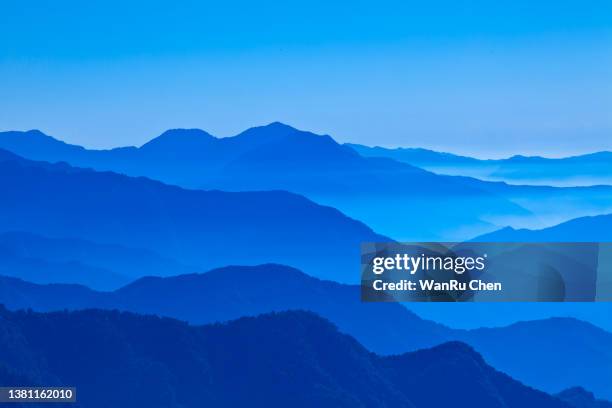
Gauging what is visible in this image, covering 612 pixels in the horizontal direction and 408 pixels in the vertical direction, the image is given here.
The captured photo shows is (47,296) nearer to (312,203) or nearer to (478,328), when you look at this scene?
(312,203)

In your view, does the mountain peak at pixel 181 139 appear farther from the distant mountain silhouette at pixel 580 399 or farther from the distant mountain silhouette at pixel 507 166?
the distant mountain silhouette at pixel 580 399

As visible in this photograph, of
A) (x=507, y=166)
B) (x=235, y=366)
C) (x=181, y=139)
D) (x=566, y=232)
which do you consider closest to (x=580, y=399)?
(x=566, y=232)

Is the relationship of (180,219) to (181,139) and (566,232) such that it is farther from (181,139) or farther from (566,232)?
(566,232)

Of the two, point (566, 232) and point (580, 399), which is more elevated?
point (566, 232)

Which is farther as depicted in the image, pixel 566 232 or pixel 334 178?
pixel 334 178

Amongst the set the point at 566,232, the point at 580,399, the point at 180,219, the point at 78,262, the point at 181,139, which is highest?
the point at 181,139

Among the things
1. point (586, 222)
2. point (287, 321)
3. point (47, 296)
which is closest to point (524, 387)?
point (586, 222)

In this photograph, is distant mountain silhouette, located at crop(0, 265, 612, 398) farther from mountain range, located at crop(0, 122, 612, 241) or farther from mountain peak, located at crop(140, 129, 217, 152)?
mountain peak, located at crop(140, 129, 217, 152)

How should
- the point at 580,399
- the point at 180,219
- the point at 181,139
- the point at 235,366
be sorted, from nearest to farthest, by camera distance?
the point at 235,366, the point at 580,399, the point at 181,139, the point at 180,219
